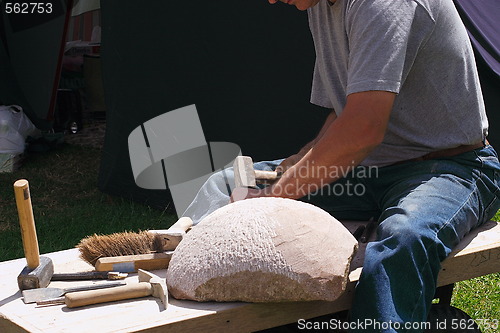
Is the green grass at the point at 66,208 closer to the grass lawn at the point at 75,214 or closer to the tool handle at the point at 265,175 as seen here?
the grass lawn at the point at 75,214

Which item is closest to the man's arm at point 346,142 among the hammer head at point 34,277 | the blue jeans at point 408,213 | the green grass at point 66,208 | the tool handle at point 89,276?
the blue jeans at point 408,213

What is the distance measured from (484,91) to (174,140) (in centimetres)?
198

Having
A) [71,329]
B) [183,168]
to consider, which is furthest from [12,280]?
[183,168]

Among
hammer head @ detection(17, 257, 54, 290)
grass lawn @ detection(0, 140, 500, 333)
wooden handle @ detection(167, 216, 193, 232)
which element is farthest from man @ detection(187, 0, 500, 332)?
grass lawn @ detection(0, 140, 500, 333)

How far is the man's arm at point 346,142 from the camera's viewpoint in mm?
2145

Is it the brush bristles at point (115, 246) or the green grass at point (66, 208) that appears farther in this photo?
the green grass at point (66, 208)

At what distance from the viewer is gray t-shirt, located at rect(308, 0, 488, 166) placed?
2.14 meters

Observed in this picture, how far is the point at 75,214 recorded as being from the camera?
16.2ft

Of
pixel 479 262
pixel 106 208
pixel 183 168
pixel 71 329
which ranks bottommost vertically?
pixel 106 208

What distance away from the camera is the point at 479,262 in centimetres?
225

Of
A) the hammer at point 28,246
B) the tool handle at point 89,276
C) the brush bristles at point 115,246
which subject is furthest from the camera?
the brush bristles at point 115,246

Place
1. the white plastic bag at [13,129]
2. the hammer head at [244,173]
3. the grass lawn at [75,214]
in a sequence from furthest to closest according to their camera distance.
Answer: the white plastic bag at [13,129] < the grass lawn at [75,214] < the hammer head at [244,173]

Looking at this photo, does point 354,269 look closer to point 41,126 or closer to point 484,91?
point 484,91

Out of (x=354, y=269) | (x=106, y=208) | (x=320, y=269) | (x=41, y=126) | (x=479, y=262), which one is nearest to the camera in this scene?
(x=320, y=269)
